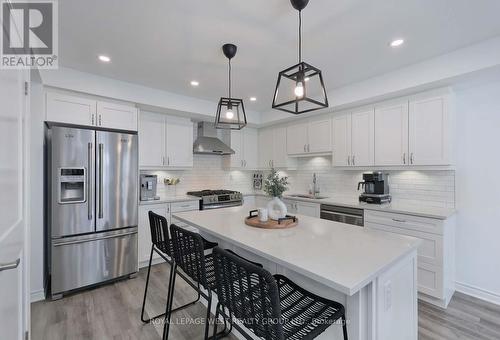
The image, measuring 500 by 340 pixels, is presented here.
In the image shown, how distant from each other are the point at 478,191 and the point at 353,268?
265 centimetres

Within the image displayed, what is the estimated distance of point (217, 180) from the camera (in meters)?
4.97

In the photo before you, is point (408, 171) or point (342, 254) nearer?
point (342, 254)

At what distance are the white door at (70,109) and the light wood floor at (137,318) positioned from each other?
207 centimetres

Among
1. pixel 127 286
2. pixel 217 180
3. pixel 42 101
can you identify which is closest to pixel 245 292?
pixel 127 286

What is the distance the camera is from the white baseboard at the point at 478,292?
2.55 meters

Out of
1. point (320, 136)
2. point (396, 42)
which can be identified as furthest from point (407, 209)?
point (396, 42)

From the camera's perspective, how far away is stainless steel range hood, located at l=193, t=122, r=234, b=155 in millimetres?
4332

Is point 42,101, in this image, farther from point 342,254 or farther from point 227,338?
point 342,254

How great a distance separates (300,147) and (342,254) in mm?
3148

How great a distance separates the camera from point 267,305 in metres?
1.04

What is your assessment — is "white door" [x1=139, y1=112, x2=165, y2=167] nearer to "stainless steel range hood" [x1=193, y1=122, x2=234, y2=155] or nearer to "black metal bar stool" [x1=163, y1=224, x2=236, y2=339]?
"stainless steel range hood" [x1=193, y1=122, x2=234, y2=155]

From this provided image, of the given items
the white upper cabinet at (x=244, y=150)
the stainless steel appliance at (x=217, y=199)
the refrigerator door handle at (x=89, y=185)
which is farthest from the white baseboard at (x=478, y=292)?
the refrigerator door handle at (x=89, y=185)

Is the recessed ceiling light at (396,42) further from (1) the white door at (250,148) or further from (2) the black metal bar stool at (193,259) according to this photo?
(1) the white door at (250,148)

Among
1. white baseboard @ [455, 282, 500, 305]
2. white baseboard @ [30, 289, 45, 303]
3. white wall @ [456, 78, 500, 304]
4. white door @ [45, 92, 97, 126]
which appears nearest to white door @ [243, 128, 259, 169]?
white door @ [45, 92, 97, 126]
